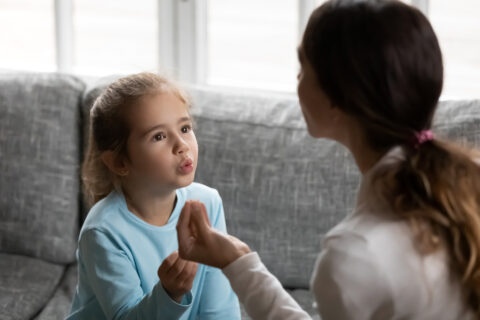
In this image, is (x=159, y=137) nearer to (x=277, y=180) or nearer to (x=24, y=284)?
(x=277, y=180)

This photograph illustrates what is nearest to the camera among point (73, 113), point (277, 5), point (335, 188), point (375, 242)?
point (375, 242)

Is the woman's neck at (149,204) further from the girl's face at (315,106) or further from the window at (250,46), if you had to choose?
the window at (250,46)

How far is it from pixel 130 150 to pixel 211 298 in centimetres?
38

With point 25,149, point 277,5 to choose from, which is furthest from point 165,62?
point 25,149

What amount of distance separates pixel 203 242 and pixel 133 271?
36 centimetres

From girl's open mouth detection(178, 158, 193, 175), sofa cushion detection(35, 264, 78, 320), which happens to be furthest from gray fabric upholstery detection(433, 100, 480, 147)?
sofa cushion detection(35, 264, 78, 320)

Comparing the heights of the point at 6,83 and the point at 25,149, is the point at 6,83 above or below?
above

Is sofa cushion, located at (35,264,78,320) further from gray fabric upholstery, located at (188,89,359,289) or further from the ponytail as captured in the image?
the ponytail

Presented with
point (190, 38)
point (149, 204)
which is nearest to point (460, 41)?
point (190, 38)

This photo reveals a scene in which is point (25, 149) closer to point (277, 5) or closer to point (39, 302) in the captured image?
point (39, 302)

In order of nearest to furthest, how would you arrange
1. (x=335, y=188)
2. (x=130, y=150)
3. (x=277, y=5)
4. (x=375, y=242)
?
1. (x=375, y=242)
2. (x=130, y=150)
3. (x=335, y=188)
4. (x=277, y=5)

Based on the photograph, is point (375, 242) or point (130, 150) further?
point (130, 150)

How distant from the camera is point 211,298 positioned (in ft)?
6.24

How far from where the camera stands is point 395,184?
47.6 inches
